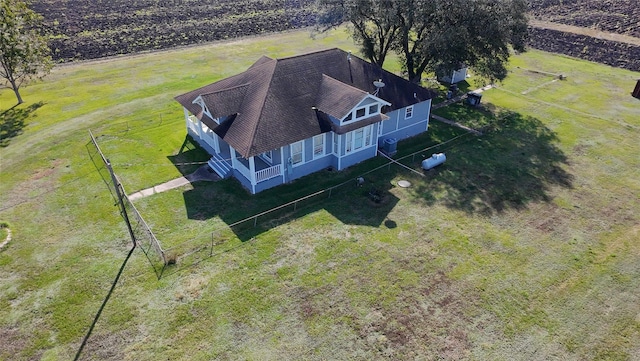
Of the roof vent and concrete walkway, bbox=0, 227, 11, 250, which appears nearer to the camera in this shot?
concrete walkway, bbox=0, 227, 11, 250

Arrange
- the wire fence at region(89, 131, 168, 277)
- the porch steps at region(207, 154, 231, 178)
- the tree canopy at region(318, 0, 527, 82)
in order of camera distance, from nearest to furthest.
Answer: the wire fence at region(89, 131, 168, 277), the porch steps at region(207, 154, 231, 178), the tree canopy at region(318, 0, 527, 82)

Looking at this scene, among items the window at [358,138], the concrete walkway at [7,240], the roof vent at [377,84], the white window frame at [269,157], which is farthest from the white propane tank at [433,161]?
the concrete walkway at [7,240]

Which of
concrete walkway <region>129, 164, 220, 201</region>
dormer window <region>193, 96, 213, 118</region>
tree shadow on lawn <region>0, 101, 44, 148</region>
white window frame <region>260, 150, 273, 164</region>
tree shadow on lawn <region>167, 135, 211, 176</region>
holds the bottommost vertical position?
concrete walkway <region>129, 164, 220, 201</region>

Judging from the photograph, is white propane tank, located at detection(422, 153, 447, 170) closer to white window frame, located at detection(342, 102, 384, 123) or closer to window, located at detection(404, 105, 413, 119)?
window, located at detection(404, 105, 413, 119)

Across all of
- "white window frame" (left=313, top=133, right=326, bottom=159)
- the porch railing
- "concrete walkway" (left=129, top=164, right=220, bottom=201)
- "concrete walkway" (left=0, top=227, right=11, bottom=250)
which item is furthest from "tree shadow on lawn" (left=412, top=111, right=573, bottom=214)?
"concrete walkway" (left=0, top=227, right=11, bottom=250)

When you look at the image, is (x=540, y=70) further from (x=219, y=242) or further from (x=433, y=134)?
(x=219, y=242)

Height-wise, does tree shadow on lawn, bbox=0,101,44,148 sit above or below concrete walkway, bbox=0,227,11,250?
above
